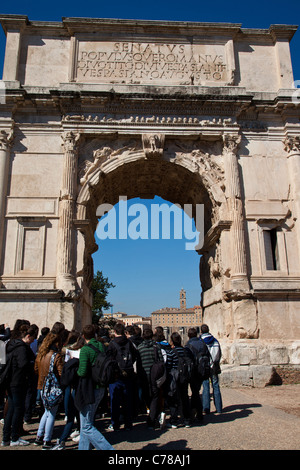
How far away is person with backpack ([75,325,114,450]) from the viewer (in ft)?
14.1

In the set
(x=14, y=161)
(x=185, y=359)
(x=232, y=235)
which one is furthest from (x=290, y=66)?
(x=185, y=359)

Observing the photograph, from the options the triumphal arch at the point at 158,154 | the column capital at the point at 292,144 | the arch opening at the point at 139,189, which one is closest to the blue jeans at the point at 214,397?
the triumphal arch at the point at 158,154

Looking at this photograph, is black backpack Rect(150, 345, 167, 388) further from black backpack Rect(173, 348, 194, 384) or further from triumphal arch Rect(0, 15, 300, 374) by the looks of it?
triumphal arch Rect(0, 15, 300, 374)

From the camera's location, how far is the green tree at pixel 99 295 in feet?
126

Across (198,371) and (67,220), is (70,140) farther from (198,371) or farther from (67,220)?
(198,371)

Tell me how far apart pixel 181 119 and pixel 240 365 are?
7742 mm

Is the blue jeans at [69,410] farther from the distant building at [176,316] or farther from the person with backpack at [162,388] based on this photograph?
the distant building at [176,316]

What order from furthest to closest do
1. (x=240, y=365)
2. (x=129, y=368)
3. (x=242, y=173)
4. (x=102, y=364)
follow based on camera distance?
(x=242, y=173) → (x=240, y=365) → (x=129, y=368) → (x=102, y=364)

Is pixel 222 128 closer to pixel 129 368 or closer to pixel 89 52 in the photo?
pixel 89 52

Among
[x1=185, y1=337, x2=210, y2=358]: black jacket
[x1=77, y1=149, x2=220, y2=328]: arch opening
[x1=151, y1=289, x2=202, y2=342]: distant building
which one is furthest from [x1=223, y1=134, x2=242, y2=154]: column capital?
[x1=151, y1=289, x2=202, y2=342]: distant building

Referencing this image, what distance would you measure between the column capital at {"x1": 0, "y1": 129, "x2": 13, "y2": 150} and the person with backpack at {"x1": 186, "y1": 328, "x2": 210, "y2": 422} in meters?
8.83

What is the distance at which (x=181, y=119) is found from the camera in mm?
12789

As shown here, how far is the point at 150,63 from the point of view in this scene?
13.5 metres

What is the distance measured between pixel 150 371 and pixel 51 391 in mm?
1680
